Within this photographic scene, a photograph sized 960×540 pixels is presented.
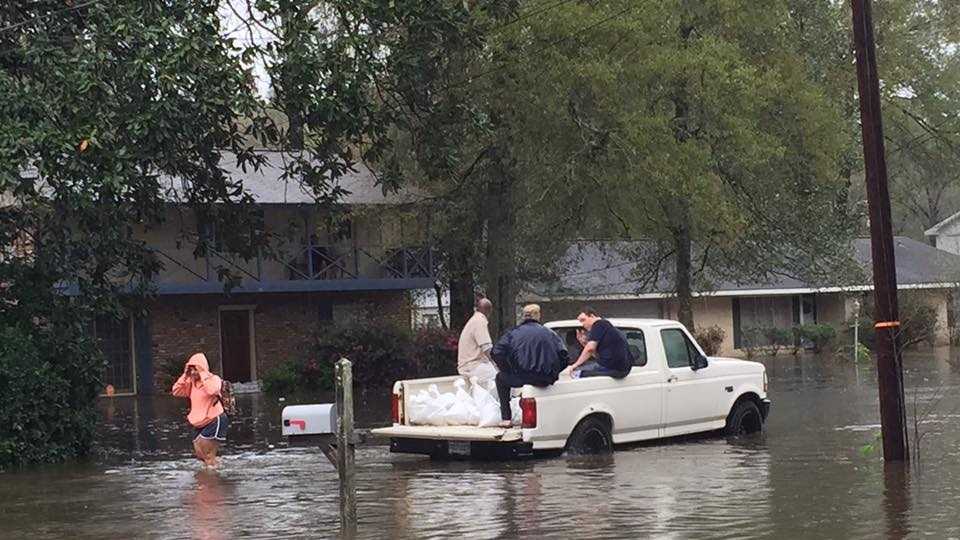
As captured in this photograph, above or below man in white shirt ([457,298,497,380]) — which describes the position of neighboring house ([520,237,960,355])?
above

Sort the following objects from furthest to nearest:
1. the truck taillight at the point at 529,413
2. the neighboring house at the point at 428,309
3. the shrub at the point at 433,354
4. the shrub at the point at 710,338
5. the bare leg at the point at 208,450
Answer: the shrub at the point at 710,338 → the neighboring house at the point at 428,309 → the shrub at the point at 433,354 → the bare leg at the point at 208,450 → the truck taillight at the point at 529,413

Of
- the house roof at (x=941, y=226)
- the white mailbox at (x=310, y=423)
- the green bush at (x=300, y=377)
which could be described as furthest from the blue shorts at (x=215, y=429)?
the house roof at (x=941, y=226)

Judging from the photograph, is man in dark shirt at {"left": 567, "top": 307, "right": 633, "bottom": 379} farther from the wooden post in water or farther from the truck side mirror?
the wooden post in water

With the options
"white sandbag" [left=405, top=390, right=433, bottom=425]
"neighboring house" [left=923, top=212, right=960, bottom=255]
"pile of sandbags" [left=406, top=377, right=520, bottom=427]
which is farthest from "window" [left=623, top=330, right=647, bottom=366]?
"neighboring house" [left=923, top=212, right=960, bottom=255]

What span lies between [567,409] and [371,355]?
77.0ft

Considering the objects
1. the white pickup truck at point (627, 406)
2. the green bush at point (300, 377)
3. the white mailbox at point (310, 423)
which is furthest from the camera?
the green bush at point (300, 377)

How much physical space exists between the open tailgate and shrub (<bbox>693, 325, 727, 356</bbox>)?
117 feet

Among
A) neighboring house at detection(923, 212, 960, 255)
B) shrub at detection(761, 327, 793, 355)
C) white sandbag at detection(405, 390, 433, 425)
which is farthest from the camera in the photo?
neighboring house at detection(923, 212, 960, 255)

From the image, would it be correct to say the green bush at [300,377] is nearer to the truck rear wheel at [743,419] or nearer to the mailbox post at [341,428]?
the truck rear wheel at [743,419]

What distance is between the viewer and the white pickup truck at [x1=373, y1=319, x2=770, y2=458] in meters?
17.3

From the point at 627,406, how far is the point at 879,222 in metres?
4.41

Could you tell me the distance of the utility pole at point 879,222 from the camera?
49.5 ft

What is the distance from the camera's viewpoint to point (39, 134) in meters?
17.7

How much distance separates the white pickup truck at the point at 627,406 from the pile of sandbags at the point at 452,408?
105mm
